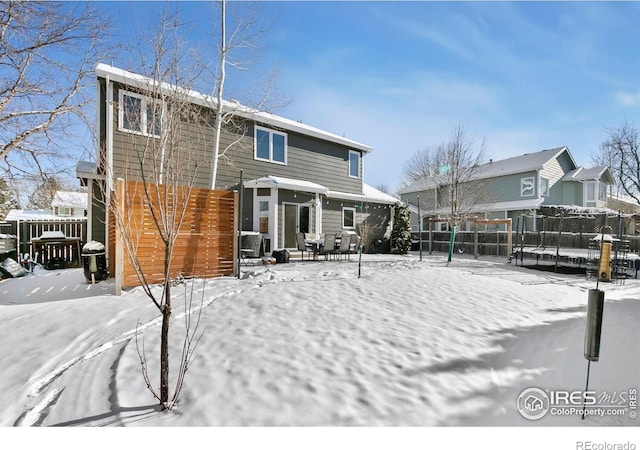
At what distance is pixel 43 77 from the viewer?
311 inches

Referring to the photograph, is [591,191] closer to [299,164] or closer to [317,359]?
[299,164]

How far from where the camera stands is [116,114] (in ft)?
29.0

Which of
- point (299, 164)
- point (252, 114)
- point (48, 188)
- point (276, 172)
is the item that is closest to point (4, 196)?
point (48, 188)

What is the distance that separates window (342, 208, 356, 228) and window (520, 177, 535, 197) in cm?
1462

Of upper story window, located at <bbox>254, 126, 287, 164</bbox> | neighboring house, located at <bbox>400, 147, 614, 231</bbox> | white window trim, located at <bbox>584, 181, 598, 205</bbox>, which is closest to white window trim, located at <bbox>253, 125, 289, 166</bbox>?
upper story window, located at <bbox>254, 126, 287, 164</bbox>

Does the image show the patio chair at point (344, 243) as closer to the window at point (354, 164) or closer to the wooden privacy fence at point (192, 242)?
the wooden privacy fence at point (192, 242)

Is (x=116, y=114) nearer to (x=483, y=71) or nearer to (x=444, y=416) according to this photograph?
(x=483, y=71)

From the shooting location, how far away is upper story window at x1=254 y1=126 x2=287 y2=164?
40.2 ft

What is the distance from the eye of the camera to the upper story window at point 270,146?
40.2 ft

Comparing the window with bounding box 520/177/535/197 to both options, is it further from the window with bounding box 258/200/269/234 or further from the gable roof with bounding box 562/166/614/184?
the window with bounding box 258/200/269/234

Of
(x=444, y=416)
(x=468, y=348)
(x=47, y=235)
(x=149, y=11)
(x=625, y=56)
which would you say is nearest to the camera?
(x=444, y=416)

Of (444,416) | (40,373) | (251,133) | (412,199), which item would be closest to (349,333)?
(444,416)

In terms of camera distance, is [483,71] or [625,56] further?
[483,71]
